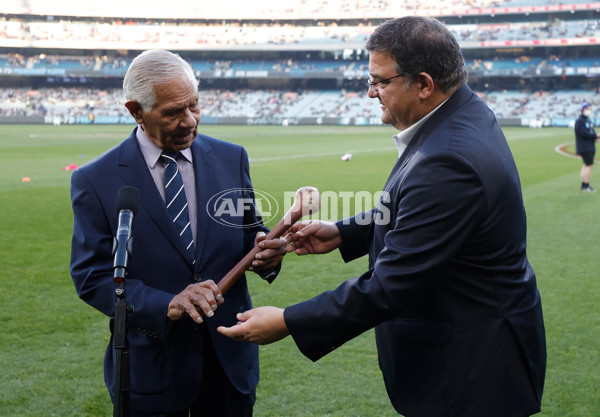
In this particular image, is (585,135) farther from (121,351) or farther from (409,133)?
(121,351)

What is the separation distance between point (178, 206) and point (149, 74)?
591mm

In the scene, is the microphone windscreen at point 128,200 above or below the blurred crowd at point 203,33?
above

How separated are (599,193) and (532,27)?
182 ft

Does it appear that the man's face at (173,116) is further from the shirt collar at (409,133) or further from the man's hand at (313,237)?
the shirt collar at (409,133)

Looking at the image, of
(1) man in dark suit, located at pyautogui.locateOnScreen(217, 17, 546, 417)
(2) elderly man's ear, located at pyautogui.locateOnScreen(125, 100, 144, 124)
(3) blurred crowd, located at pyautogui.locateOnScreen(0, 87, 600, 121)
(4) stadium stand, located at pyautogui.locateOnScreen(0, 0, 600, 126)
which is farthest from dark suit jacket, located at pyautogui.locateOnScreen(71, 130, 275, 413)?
(3) blurred crowd, located at pyautogui.locateOnScreen(0, 87, 600, 121)

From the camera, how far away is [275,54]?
241 ft

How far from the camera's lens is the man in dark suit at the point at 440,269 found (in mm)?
2307

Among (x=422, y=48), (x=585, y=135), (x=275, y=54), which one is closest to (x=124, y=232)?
(x=422, y=48)

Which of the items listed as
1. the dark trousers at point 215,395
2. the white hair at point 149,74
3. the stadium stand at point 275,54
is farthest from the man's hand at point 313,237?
the stadium stand at point 275,54

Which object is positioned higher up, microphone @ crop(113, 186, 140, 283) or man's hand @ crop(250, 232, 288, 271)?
microphone @ crop(113, 186, 140, 283)

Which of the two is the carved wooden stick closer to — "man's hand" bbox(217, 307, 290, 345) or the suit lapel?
the suit lapel

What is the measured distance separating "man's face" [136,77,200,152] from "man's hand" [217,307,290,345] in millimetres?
907

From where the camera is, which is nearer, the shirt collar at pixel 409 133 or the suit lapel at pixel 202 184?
the shirt collar at pixel 409 133

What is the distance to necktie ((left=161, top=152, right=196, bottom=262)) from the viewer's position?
2.92 m
